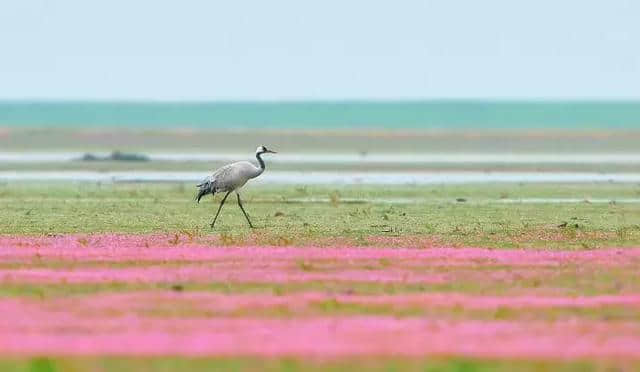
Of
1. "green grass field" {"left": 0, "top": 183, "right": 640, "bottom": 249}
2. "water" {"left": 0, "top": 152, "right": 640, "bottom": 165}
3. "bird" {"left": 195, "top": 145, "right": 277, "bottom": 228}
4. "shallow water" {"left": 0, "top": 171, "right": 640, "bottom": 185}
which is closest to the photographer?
"green grass field" {"left": 0, "top": 183, "right": 640, "bottom": 249}

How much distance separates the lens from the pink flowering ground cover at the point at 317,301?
1734 cm

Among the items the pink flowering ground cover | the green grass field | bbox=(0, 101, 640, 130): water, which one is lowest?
the pink flowering ground cover

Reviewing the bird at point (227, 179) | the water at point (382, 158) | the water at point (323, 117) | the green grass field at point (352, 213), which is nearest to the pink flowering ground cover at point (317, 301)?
the green grass field at point (352, 213)

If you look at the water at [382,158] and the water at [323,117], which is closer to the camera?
the water at [382,158]

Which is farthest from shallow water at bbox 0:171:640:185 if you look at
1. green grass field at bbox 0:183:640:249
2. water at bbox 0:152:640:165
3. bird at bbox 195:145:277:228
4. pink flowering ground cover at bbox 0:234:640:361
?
pink flowering ground cover at bbox 0:234:640:361

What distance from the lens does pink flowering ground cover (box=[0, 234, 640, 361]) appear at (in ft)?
56.9

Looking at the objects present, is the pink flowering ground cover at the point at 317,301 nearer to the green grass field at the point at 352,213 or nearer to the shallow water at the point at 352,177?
the green grass field at the point at 352,213

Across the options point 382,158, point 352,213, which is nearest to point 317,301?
point 352,213

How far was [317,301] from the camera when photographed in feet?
67.9

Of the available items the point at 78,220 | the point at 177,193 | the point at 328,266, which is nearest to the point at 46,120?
the point at 177,193

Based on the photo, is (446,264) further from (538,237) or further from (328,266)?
(538,237)

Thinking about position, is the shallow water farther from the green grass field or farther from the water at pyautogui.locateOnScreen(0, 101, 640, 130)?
the water at pyautogui.locateOnScreen(0, 101, 640, 130)

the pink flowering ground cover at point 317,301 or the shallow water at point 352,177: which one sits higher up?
the shallow water at point 352,177

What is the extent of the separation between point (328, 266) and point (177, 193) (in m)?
23.0
